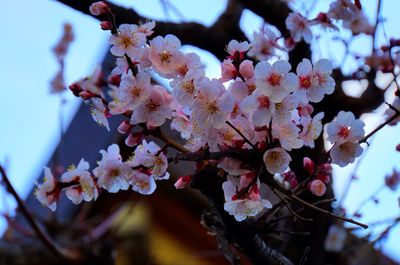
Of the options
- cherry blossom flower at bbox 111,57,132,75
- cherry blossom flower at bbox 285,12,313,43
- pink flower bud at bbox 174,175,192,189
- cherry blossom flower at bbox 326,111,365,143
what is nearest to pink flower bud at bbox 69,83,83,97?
cherry blossom flower at bbox 111,57,132,75

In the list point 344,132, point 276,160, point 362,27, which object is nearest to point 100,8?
point 276,160

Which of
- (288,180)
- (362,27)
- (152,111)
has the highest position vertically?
(152,111)

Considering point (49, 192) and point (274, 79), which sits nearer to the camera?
point (274, 79)

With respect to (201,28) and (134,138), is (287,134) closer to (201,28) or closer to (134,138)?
(134,138)

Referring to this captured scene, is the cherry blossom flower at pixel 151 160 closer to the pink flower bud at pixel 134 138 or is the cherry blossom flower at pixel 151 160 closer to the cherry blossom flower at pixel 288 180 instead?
the pink flower bud at pixel 134 138

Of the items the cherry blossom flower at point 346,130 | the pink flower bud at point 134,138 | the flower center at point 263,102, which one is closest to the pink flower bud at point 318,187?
the cherry blossom flower at point 346,130

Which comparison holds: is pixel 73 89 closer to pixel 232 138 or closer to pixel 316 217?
pixel 232 138

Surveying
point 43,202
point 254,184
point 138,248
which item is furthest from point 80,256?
point 254,184
